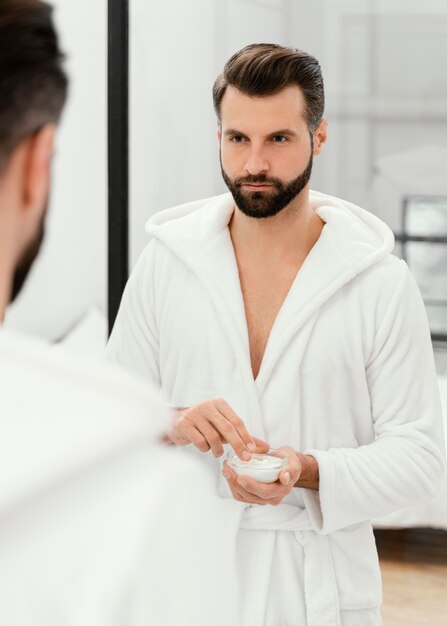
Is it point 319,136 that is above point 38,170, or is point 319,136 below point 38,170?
below

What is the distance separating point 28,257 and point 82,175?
118 inches

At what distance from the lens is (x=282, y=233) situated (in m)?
1.77

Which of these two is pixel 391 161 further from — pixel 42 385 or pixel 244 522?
pixel 42 385

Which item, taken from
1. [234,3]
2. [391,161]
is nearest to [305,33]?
[234,3]

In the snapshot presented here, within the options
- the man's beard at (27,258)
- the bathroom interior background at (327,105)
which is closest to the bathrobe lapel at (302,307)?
the man's beard at (27,258)

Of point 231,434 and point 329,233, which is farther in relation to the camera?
point 329,233

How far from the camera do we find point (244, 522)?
167 centimetres

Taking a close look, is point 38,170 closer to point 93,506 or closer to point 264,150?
point 93,506

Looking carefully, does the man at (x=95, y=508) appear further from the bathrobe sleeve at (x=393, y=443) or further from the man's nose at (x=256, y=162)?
the man's nose at (x=256, y=162)

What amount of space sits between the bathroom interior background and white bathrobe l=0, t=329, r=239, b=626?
2.85 m

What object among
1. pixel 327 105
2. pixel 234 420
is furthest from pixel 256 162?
pixel 327 105

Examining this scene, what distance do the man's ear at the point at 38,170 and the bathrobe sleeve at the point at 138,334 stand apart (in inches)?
46.3

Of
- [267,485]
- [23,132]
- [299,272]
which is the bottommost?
[267,485]

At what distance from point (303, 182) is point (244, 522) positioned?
0.54 m
